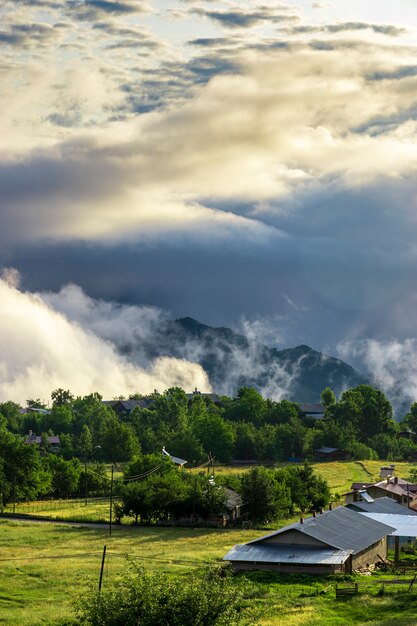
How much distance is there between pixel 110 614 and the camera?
41000mm

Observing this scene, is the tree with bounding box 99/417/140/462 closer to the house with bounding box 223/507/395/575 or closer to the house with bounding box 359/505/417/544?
the house with bounding box 359/505/417/544

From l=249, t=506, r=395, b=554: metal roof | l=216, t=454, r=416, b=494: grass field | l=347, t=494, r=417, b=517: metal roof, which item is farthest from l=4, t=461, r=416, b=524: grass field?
l=249, t=506, r=395, b=554: metal roof

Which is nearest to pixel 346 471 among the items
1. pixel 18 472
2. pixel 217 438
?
pixel 217 438

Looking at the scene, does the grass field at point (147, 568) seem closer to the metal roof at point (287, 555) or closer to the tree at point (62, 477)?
the metal roof at point (287, 555)

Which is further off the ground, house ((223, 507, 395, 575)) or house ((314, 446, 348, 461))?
house ((314, 446, 348, 461))

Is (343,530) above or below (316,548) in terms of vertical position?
above

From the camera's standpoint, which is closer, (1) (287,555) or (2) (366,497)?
(1) (287,555)

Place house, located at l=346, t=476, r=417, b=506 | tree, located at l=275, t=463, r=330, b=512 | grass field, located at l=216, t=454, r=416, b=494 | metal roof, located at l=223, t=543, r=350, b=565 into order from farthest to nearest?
grass field, located at l=216, t=454, r=416, b=494 < tree, located at l=275, t=463, r=330, b=512 < house, located at l=346, t=476, r=417, b=506 < metal roof, located at l=223, t=543, r=350, b=565

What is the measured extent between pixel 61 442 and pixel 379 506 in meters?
99.0

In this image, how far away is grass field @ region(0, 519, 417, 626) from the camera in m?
56.7

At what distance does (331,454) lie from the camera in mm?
194125

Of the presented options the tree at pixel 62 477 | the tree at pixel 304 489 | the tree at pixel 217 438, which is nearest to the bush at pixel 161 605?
the tree at pixel 304 489

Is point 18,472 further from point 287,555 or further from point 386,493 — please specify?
point 287,555

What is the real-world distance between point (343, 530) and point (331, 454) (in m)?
115
